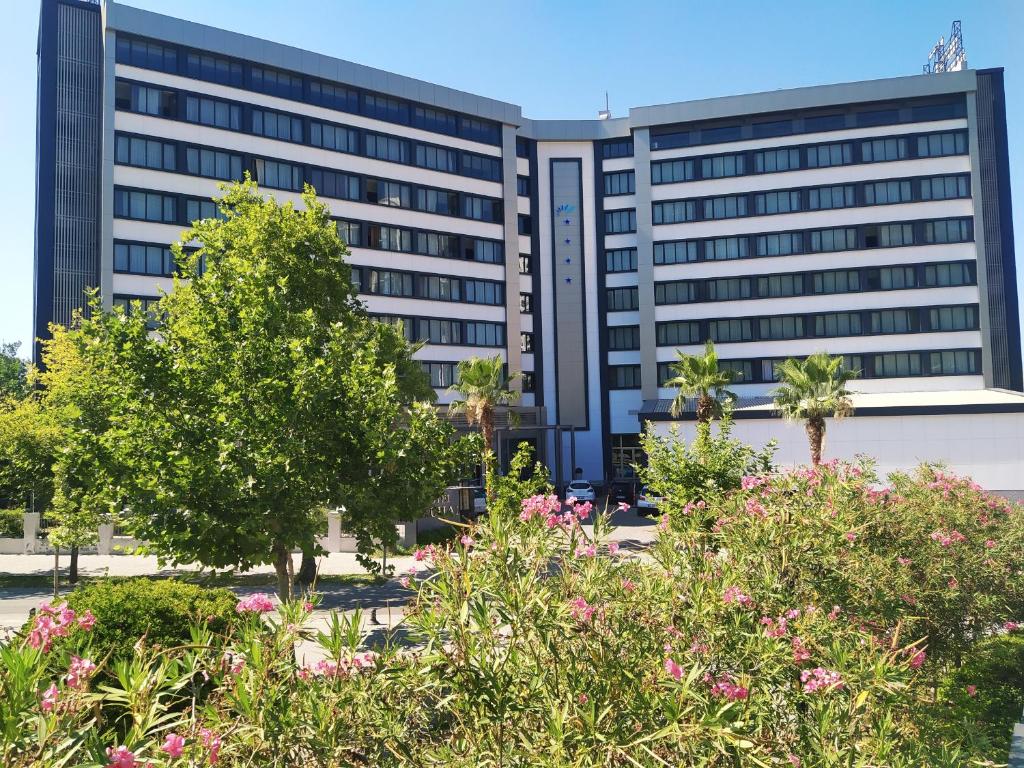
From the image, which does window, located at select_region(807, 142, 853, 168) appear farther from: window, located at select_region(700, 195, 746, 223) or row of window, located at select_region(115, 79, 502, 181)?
row of window, located at select_region(115, 79, 502, 181)

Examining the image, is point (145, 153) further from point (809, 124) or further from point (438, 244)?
point (809, 124)

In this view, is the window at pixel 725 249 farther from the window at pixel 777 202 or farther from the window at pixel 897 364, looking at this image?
the window at pixel 897 364

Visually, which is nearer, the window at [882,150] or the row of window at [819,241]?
the row of window at [819,241]

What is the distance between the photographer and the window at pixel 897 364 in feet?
180

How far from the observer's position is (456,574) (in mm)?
5602

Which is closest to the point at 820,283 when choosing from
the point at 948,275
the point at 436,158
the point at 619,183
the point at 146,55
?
the point at 948,275

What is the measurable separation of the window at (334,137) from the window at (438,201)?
5611 mm

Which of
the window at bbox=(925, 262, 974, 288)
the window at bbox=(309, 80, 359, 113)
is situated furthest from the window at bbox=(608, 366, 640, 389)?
the window at bbox=(309, 80, 359, 113)

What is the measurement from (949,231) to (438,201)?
3823 centimetres

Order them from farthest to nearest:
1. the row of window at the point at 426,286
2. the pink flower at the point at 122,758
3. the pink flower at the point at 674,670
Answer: the row of window at the point at 426,286 → the pink flower at the point at 674,670 → the pink flower at the point at 122,758

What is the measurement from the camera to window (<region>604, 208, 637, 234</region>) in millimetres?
62281

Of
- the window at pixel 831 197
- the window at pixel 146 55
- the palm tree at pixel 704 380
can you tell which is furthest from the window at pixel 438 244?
the window at pixel 831 197

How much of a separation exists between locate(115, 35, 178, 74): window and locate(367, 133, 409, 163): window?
13146 mm

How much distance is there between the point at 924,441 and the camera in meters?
43.7
